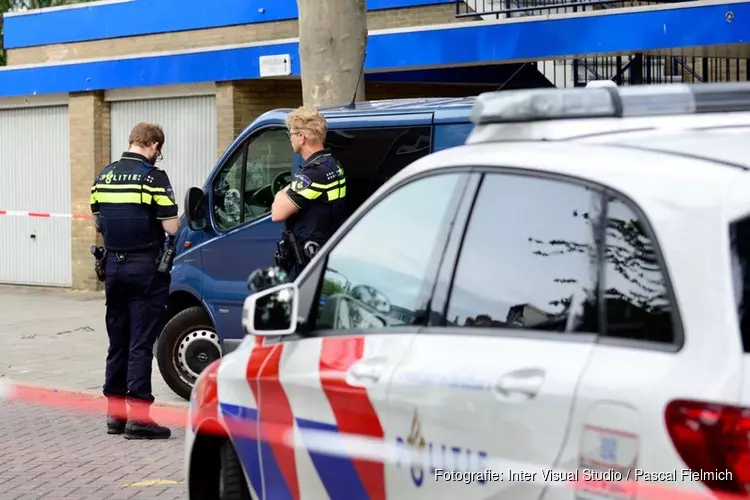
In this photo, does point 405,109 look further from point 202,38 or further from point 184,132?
point 202,38

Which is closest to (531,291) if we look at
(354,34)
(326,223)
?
(326,223)

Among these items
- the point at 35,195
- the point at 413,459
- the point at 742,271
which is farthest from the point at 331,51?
the point at 35,195

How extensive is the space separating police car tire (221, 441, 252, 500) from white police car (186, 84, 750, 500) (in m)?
0.13

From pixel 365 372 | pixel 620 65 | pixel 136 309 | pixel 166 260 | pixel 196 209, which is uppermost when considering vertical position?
pixel 620 65

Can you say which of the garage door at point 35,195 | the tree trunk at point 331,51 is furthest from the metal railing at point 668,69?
the garage door at point 35,195

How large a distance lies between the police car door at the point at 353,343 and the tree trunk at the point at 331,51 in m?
7.02

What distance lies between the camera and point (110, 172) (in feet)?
27.3

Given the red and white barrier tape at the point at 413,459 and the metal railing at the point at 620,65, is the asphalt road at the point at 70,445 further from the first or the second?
the metal railing at the point at 620,65

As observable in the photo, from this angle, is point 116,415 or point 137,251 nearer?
point 137,251

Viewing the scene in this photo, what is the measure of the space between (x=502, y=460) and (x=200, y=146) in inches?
630

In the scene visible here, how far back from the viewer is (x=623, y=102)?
3531 millimetres

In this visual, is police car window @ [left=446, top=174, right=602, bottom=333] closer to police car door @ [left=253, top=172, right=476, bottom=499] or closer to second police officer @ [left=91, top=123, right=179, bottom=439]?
police car door @ [left=253, top=172, right=476, bottom=499]

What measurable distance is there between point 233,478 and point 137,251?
3945mm

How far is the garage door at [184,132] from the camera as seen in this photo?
18766 mm
